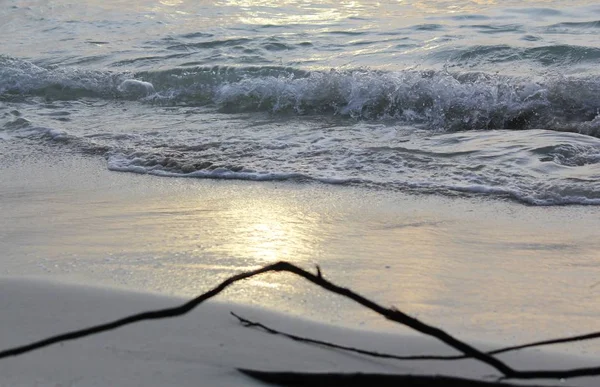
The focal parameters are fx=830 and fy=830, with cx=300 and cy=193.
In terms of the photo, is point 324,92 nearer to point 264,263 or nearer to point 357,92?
point 357,92

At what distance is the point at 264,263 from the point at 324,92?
3.81m

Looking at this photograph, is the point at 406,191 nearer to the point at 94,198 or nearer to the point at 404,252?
the point at 404,252

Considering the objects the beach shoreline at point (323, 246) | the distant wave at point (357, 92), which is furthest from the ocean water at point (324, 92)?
the beach shoreline at point (323, 246)

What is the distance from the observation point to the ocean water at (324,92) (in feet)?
13.4

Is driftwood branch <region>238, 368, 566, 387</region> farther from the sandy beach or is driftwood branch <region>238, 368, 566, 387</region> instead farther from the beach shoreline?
the beach shoreline

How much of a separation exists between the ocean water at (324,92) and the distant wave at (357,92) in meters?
0.02

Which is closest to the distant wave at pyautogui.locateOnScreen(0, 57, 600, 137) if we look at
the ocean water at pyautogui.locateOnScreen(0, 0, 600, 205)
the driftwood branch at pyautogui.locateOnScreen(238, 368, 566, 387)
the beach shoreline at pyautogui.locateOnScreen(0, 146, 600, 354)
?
the ocean water at pyautogui.locateOnScreen(0, 0, 600, 205)

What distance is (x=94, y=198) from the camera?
3494mm

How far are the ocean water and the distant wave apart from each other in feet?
0.06

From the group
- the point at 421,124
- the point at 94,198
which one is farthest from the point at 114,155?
the point at 421,124

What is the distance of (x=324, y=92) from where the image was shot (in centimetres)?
615

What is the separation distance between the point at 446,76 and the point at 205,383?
195 inches

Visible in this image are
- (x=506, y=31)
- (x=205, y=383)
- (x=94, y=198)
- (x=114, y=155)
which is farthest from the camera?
(x=506, y=31)

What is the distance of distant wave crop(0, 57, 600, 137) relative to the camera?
545cm
